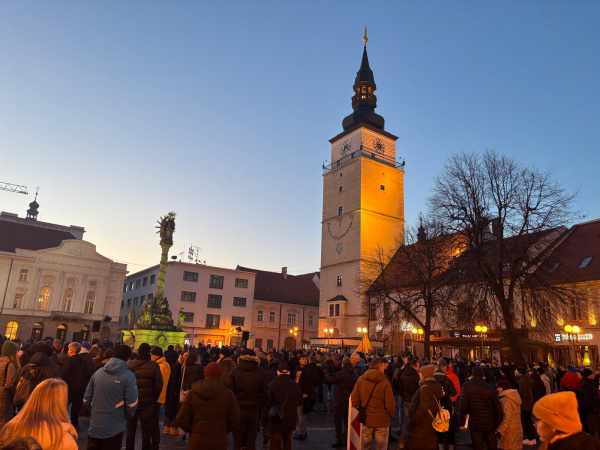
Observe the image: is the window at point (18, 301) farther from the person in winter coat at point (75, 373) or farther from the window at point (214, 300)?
the person in winter coat at point (75, 373)

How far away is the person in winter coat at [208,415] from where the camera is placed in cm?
548

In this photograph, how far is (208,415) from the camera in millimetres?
5516

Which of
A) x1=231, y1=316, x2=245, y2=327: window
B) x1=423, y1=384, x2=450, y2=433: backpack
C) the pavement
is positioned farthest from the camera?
x1=231, y1=316, x2=245, y2=327: window

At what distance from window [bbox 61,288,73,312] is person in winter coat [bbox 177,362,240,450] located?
55.4 metres

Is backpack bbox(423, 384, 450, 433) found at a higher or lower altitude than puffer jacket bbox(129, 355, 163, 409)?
lower

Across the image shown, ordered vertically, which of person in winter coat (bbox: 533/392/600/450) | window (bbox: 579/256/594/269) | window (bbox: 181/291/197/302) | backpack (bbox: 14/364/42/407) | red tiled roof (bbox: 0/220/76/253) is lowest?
backpack (bbox: 14/364/42/407)

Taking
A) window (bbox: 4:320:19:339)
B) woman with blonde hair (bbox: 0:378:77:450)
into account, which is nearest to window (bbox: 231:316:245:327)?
window (bbox: 4:320:19:339)

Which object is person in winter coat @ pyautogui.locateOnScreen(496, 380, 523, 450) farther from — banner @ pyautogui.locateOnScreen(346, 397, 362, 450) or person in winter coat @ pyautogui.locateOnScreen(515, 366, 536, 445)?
person in winter coat @ pyautogui.locateOnScreen(515, 366, 536, 445)

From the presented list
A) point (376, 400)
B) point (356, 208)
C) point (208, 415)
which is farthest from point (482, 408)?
point (356, 208)

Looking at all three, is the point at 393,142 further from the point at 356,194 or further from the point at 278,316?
the point at 278,316

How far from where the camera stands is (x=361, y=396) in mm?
7723

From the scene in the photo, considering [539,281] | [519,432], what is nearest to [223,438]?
[519,432]

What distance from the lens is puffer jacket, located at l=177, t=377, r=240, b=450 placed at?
548 centimetres

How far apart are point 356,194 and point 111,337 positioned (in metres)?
35.8
